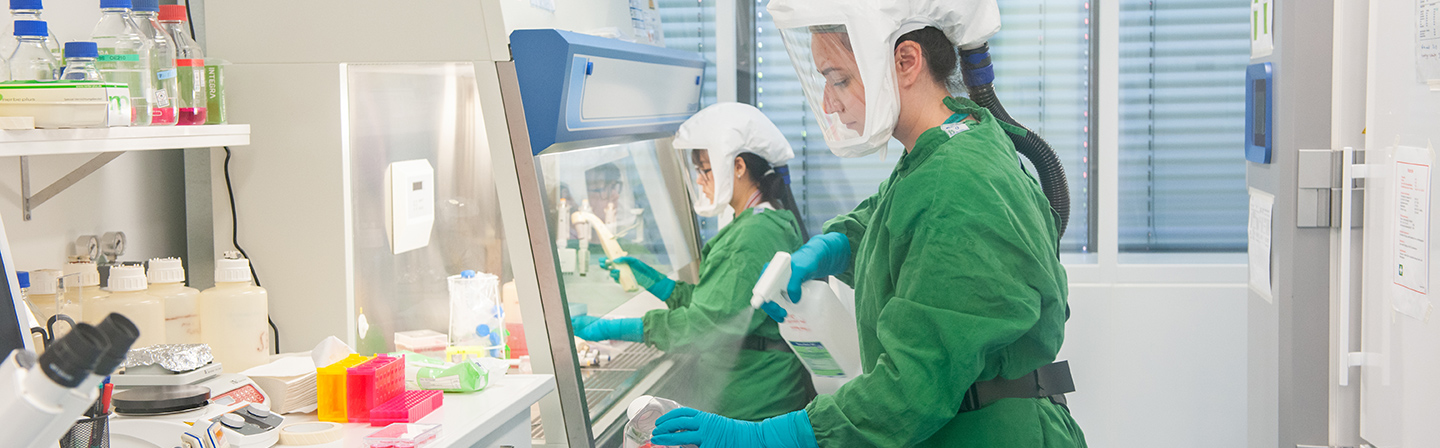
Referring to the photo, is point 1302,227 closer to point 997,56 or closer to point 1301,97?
point 1301,97

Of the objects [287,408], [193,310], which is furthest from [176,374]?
[193,310]

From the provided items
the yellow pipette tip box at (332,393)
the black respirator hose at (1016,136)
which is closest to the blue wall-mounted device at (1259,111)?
the black respirator hose at (1016,136)

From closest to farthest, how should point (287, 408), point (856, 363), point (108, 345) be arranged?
point (108, 345) → point (287, 408) → point (856, 363)

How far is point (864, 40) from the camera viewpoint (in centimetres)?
163

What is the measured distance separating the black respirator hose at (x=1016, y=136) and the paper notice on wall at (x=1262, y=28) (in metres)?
0.53

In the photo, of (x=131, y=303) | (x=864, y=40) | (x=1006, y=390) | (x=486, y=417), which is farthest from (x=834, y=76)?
(x=131, y=303)

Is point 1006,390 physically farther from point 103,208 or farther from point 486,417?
point 103,208

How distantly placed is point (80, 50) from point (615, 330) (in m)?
1.35

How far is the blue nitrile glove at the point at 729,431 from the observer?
1572 mm

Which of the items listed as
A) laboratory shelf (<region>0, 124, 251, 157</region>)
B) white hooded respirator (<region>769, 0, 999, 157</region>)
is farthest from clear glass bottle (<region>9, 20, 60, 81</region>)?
white hooded respirator (<region>769, 0, 999, 157</region>)

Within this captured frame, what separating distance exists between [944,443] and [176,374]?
1.17m

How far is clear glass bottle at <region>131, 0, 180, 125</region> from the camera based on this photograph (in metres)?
1.59

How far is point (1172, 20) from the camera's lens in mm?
3254

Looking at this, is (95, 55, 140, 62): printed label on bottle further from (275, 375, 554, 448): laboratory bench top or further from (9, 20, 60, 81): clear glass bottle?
(275, 375, 554, 448): laboratory bench top
